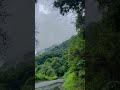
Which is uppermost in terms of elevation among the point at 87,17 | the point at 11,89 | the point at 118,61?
the point at 87,17

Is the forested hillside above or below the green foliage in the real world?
above

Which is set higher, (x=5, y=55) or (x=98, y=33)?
(x=98, y=33)

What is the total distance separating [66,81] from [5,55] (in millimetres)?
1090

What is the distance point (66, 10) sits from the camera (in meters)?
5.75

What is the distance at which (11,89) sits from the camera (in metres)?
5.28

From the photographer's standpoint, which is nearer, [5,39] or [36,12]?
[5,39]

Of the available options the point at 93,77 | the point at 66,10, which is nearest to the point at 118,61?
the point at 93,77

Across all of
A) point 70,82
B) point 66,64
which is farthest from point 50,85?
point 66,64

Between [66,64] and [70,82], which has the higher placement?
[66,64]

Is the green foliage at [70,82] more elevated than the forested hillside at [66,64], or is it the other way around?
the forested hillside at [66,64]

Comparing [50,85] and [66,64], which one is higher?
[66,64]

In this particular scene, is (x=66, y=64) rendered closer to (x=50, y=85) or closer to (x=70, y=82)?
(x=70, y=82)

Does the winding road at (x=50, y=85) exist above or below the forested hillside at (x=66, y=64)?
below

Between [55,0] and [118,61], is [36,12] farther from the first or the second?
[118,61]
